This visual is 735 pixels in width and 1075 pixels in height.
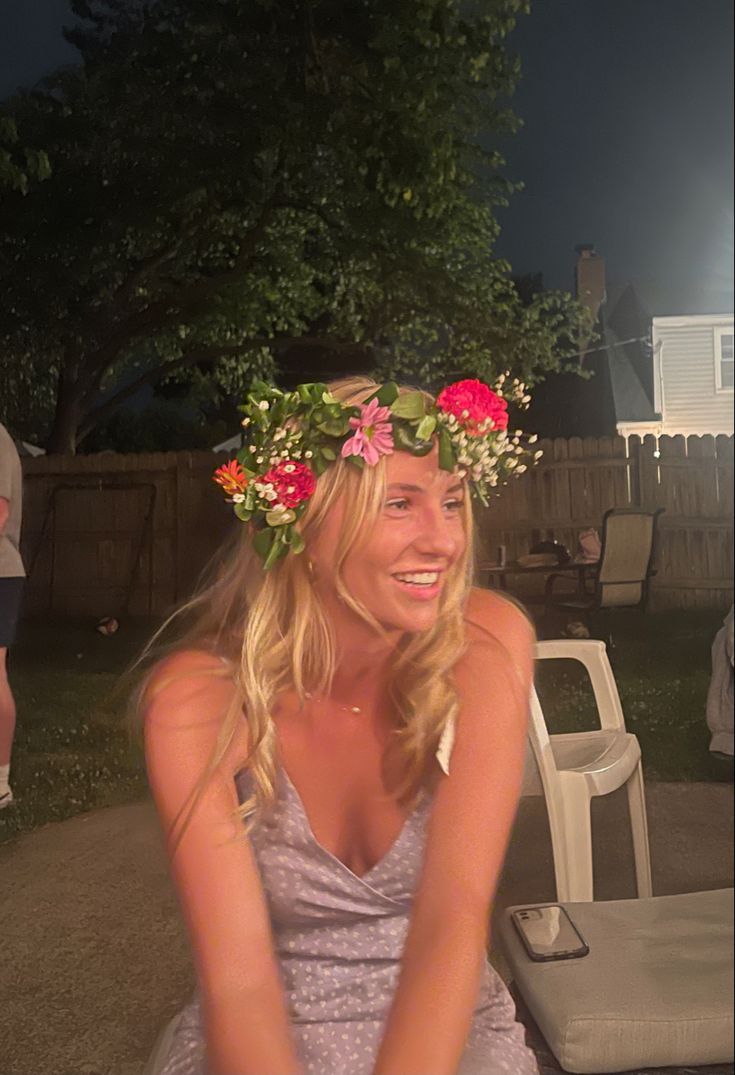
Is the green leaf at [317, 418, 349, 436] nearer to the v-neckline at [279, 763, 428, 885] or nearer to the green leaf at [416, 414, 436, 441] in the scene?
the green leaf at [416, 414, 436, 441]

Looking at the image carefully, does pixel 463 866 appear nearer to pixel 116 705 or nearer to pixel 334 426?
pixel 334 426

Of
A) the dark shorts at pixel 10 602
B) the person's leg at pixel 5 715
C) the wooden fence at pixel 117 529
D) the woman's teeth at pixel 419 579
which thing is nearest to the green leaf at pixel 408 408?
the woman's teeth at pixel 419 579

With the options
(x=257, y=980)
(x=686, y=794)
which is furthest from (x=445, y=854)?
(x=686, y=794)

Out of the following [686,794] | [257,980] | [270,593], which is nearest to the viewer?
[257,980]

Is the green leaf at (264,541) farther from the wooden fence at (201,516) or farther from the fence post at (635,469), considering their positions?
the fence post at (635,469)

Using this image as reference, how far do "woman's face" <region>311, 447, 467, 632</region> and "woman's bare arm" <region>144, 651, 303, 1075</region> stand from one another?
15cm

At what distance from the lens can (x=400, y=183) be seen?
2.80 feet

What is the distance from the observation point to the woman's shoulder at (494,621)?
750mm

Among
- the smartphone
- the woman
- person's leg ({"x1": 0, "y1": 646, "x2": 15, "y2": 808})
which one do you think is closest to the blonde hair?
the woman

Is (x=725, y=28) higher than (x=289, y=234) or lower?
higher

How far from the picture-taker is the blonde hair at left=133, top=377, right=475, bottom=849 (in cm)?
65

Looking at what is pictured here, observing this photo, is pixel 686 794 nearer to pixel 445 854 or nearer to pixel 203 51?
pixel 445 854

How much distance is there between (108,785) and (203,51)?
2.87ft

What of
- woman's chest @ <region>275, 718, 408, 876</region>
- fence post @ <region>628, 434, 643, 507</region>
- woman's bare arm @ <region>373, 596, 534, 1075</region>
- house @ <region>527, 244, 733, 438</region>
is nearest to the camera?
woman's bare arm @ <region>373, 596, 534, 1075</region>
